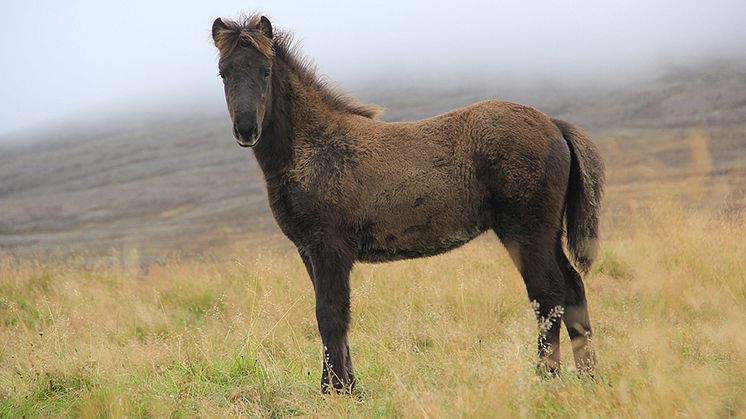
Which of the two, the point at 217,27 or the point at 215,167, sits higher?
the point at 217,27

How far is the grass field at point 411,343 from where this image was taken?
362 centimetres

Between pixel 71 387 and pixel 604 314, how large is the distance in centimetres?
533

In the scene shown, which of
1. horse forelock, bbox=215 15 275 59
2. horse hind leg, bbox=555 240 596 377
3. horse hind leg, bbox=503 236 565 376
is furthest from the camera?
horse forelock, bbox=215 15 275 59

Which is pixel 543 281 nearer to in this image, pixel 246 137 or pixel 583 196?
pixel 583 196

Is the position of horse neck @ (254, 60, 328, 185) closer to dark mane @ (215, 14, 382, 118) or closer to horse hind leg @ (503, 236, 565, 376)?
dark mane @ (215, 14, 382, 118)

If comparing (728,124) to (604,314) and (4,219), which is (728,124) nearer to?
(604,314)

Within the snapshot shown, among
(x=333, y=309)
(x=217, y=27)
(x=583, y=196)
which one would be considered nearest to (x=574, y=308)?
(x=583, y=196)

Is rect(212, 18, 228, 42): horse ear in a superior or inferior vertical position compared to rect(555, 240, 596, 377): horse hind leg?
superior

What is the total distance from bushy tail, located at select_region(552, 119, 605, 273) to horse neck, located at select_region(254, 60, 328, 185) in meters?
2.12

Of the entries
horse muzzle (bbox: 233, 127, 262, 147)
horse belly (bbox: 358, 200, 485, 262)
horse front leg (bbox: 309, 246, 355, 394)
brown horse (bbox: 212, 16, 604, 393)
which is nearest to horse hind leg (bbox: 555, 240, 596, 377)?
brown horse (bbox: 212, 16, 604, 393)

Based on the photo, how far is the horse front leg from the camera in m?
4.90

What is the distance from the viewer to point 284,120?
5.47 m

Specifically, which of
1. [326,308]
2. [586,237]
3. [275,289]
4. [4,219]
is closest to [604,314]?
[586,237]

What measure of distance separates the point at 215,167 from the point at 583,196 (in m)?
44.3
